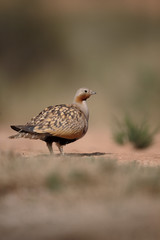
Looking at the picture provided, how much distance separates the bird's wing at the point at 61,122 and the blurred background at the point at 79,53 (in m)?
11.6

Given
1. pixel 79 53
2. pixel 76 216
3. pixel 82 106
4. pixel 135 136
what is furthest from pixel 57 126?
pixel 79 53

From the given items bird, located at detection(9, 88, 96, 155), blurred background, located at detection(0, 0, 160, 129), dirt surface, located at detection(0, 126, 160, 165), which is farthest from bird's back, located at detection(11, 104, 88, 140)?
blurred background, located at detection(0, 0, 160, 129)

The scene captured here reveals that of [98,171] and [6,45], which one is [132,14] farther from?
[98,171]

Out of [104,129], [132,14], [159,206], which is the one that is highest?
[132,14]

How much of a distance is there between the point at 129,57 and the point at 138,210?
2240 centimetres

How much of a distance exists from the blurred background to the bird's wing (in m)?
11.6

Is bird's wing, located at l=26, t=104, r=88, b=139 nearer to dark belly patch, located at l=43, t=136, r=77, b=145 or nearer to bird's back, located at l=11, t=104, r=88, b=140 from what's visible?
bird's back, located at l=11, t=104, r=88, b=140

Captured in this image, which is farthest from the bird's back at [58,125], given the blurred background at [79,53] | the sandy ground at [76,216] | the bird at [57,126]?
the blurred background at [79,53]

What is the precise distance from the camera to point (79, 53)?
90.1ft

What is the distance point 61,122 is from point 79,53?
19.7 m

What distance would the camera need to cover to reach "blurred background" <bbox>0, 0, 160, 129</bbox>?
2194 centimetres

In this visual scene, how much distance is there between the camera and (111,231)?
470cm

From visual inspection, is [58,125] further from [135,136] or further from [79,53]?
[79,53]

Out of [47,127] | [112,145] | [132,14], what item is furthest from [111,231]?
[132,14]
